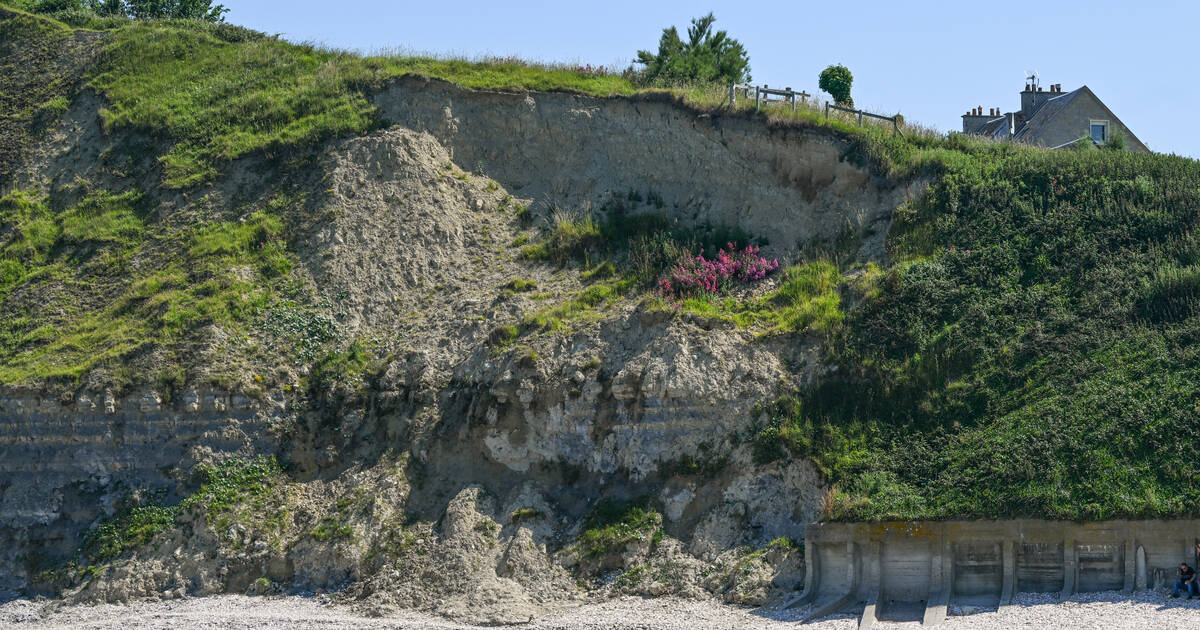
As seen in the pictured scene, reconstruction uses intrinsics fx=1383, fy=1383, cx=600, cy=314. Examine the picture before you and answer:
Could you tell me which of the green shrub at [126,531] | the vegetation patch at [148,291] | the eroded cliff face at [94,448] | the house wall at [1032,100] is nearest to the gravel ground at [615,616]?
the green shrub at [126,531]

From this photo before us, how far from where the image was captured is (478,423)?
25719 mm

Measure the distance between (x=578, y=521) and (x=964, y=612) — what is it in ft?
22.4

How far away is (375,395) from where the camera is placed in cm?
2695

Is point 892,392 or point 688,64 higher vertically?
point 688,64

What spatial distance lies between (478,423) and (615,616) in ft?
17.6

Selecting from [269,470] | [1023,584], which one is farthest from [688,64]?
[1023,584]

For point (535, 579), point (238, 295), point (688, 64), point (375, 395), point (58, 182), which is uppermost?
point (688, 64)

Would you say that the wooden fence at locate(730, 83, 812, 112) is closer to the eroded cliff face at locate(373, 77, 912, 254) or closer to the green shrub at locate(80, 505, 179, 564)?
the eroded cliff face at locate(373, 77, 912, 254)

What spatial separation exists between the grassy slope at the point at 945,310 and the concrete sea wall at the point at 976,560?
1.06ft

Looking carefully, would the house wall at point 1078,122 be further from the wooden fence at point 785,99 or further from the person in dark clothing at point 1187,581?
the person in dark clothing at point 1187,581

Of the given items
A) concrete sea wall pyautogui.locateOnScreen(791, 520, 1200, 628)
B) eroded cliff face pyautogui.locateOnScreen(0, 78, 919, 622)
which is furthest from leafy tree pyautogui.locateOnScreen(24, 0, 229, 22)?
concrete sea wall pyautogui.locateOnScreen(791, 520, 1200, 628)

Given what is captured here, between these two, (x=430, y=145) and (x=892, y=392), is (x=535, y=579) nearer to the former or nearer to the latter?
(x=892, y=392)

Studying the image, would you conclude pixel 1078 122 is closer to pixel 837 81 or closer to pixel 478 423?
pixel 837 81

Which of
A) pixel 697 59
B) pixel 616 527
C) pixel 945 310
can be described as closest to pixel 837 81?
pixel 697 59
